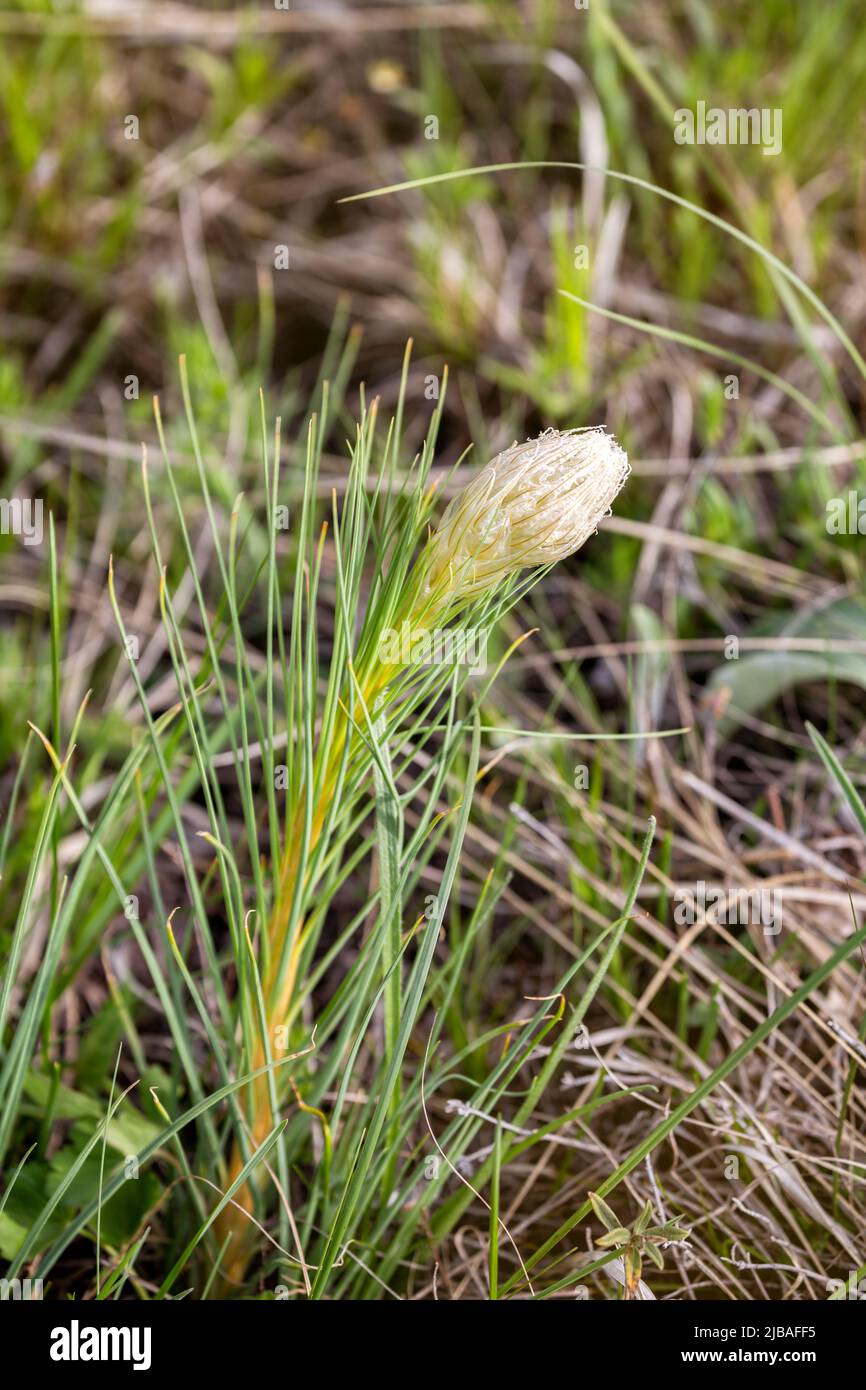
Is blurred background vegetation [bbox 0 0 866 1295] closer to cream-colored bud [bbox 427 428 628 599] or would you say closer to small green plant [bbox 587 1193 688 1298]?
small green plant [bbox 587 1193 688 1298]

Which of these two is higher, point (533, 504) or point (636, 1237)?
point (533, 504)

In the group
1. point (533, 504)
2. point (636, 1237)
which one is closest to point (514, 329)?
point (533, 504)

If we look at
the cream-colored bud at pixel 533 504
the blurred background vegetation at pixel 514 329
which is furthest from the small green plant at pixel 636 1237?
the cream-colored bud at pixel 533 504

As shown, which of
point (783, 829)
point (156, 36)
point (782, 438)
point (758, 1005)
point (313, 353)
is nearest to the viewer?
point (758, 1005)

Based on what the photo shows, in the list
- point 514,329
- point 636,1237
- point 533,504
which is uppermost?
point 514,329

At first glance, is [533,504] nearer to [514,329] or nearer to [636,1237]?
[636,1237]

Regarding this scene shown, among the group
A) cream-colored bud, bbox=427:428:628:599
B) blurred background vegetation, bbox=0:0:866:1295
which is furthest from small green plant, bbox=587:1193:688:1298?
cream-colored bud, bbox=427:428:628:599
